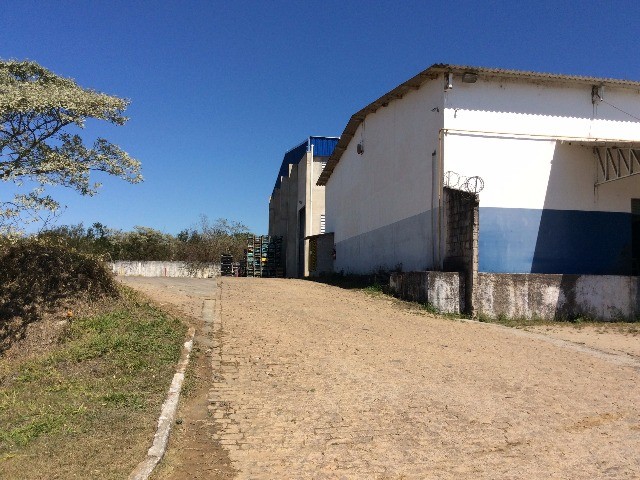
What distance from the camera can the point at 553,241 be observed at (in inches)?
604

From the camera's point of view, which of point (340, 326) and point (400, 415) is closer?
point (400, 415)

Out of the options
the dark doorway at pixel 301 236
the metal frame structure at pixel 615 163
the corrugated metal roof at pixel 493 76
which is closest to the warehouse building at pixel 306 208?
the dark doorway at pixel 301 236

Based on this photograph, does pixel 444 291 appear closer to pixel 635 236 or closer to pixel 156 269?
pixel 635 236

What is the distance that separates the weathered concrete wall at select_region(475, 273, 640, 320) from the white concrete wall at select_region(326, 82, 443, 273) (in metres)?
2.46

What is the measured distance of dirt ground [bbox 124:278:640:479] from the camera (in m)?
4.57

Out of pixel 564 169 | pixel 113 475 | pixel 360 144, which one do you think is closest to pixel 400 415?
pixel 113 475

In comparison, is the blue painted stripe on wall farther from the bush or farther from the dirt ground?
the bush

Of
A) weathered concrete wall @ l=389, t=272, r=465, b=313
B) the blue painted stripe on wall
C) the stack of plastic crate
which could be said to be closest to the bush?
weathered concrete wall @ l=389, t=272, r=465, b=313

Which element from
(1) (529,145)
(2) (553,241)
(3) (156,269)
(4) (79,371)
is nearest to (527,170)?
(1) (529,145)

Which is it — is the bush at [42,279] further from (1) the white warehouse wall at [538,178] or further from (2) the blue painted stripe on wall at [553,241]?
(2) the blue painted stripe on wall at [553,241]

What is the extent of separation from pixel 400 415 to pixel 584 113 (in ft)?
44.5

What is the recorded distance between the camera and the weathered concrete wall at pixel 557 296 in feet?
43.5

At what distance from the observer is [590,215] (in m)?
15.7

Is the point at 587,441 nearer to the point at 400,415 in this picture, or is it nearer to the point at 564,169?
the point at 400,415
